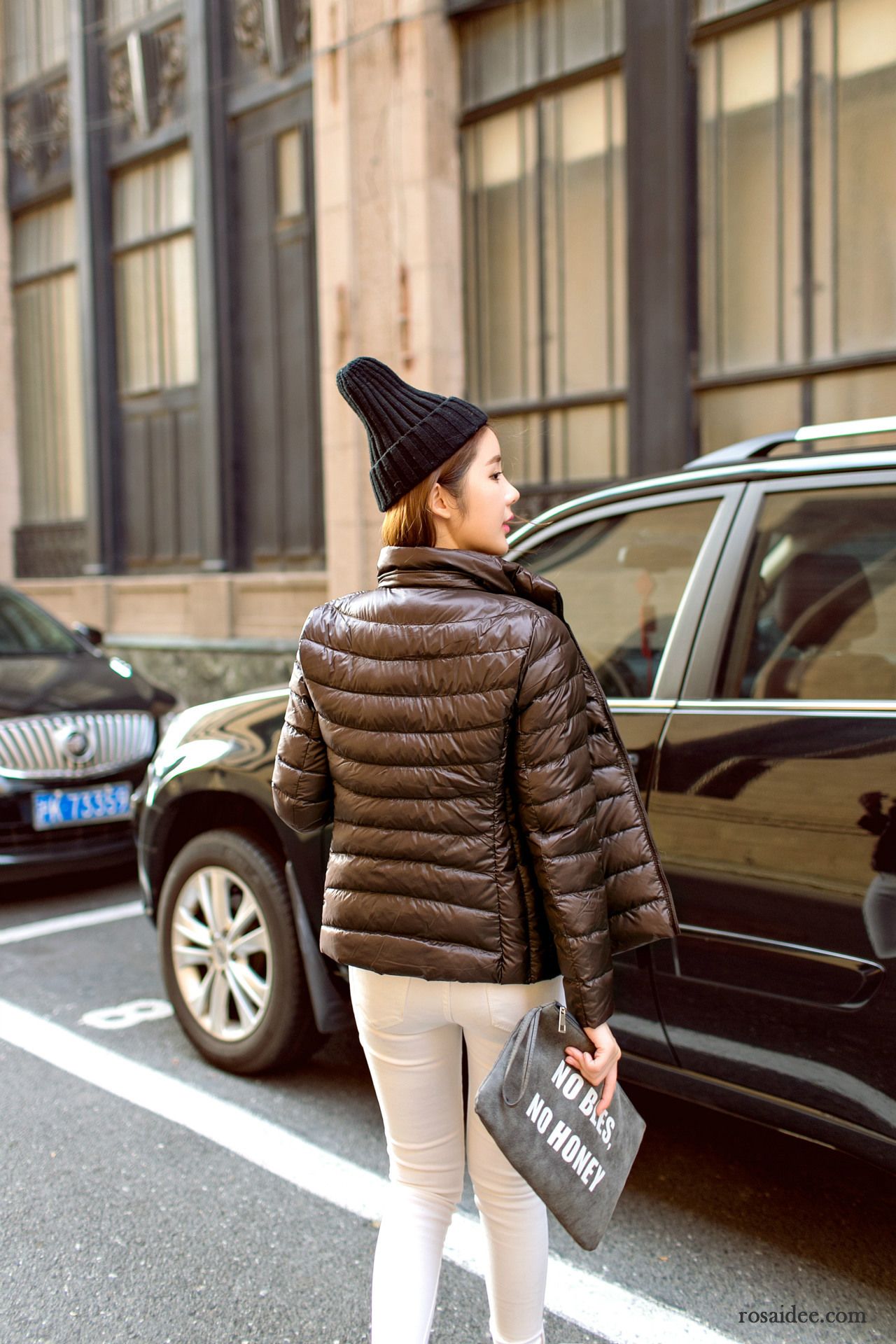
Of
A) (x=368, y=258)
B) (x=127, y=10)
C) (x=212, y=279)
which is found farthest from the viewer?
(x=127, y=10)

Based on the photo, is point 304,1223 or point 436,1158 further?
point 304,1223

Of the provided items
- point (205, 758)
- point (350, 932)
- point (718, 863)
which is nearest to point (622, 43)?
point (205, 758)

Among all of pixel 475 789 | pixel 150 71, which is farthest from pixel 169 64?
pixel 475 789

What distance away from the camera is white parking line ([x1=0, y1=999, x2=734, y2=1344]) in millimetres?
2465

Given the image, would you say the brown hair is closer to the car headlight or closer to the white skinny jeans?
the white skinny jeans

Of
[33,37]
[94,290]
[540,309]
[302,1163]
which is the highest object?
[33,37]

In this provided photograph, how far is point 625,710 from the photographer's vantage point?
9.32 feet

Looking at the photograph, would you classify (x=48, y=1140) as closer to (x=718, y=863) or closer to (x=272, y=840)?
(x=272, y=840)

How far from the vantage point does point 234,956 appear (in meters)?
3.67

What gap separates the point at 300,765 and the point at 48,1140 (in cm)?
186

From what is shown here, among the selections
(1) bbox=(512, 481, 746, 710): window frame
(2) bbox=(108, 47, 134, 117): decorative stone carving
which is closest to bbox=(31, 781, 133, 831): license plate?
(1) bbox=(512, 481, 746, 710): window frame

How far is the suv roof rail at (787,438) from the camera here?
9.01 ft

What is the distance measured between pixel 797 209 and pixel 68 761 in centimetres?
545

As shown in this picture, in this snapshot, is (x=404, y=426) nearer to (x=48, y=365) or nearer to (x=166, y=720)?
(x=166, y=720)
